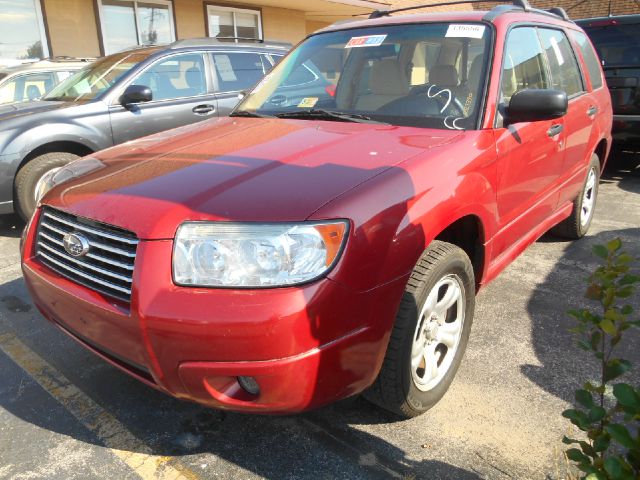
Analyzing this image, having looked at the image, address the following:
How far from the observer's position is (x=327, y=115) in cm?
295

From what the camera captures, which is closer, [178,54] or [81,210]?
[81,210]

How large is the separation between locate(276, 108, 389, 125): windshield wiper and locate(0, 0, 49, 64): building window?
350 inches

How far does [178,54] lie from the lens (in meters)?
5.80

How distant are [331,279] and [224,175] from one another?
2.23 feet

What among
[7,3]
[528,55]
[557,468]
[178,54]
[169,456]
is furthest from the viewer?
[7,3]

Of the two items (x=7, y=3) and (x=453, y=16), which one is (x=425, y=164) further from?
(x=7, y=3)

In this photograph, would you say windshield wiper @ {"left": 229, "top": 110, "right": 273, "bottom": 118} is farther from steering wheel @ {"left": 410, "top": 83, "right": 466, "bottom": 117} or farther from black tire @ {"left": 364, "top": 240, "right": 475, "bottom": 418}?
black tire @ {"left": 364, "top": 240, "right": 475, "bottom": 418}

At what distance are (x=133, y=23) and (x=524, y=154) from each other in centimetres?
1065

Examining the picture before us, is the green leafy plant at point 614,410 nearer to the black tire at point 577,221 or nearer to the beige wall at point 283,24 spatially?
the black tire at point 577,221

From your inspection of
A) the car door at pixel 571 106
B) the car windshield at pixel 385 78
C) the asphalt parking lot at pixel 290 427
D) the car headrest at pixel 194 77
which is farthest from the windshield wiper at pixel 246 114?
the car headrest at pixel 194 77

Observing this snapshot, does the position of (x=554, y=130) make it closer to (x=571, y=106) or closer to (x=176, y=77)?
(x=571, y=106)

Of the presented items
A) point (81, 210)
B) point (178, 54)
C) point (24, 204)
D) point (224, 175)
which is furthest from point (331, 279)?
point (178, 54)

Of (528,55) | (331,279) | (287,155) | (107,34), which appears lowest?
(331,279)

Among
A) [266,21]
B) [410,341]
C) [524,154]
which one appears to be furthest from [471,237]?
[266,21]
